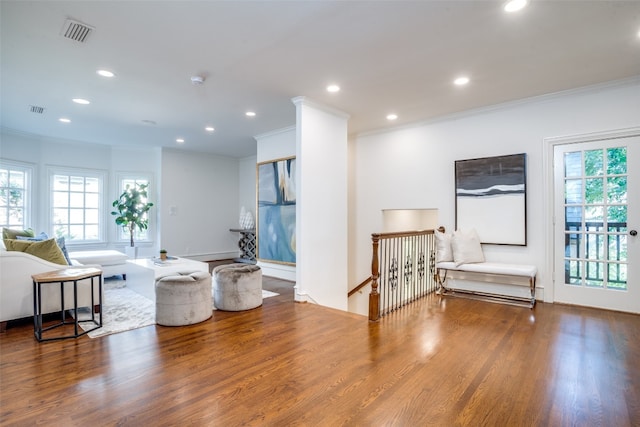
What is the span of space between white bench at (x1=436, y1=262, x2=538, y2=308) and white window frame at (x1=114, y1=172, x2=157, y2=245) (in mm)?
6550

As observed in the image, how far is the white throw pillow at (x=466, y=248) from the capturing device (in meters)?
4.50

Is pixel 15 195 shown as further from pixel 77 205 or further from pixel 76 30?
pixel 76 30

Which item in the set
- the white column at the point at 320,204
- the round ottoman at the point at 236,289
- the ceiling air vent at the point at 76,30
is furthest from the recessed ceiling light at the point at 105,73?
the round ottoman at the point at 236,289

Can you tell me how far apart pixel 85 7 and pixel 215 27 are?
0.95m

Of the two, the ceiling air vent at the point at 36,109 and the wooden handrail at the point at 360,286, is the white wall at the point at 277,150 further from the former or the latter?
the ceiling air vent at the point at 36,109

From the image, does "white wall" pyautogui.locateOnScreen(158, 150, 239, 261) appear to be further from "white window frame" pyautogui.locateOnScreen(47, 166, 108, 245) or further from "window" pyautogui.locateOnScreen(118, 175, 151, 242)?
"white window frame" pyautogui.locateOnScreen(47, 166, 108, 245)

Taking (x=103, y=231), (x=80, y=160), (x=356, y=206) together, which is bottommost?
(x=103, y=231)

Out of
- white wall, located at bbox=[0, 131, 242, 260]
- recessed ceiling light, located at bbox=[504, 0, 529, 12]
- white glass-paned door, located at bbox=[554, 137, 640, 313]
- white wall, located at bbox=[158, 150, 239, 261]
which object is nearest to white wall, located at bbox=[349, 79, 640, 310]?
white glass-paned door, located at bbox=[554, 137, 640, 313]

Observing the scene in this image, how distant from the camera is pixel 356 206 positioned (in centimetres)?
615

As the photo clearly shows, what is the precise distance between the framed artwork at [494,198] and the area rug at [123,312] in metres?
3.21

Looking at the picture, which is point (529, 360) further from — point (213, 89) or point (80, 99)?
point (80, 99)

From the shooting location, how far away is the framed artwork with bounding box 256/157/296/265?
19.0 feet

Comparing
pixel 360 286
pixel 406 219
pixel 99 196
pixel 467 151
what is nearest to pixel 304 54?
pixel 467 151

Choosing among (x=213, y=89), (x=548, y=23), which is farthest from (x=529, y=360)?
(x=213, y=89)
